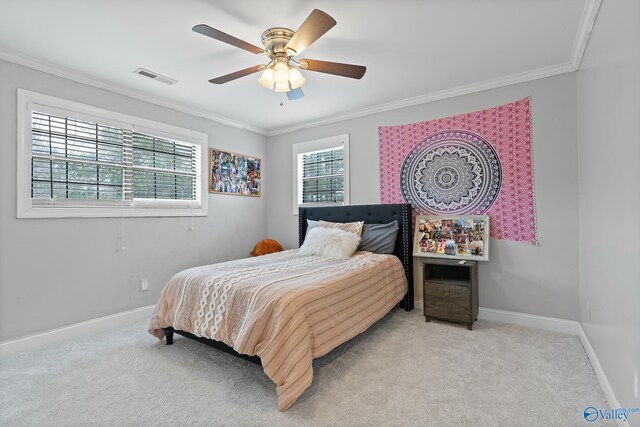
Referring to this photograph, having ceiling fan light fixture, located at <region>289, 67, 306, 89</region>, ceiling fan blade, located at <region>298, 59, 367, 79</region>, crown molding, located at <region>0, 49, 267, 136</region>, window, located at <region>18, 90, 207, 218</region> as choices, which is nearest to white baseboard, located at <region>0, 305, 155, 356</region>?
window, located at <region>18, 90, 207, 218</region>

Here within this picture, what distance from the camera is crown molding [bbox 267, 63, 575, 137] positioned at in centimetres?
285

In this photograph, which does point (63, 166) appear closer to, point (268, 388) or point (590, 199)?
point (268, 388)

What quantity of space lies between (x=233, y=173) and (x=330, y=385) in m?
3.31

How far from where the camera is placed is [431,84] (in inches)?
127

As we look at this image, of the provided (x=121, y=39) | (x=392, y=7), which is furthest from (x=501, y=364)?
(x=121, y=39)

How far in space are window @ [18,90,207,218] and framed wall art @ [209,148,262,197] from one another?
0.19 metres

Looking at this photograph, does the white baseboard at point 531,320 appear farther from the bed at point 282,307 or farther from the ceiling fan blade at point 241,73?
the ceiling fan blade at point 241,73

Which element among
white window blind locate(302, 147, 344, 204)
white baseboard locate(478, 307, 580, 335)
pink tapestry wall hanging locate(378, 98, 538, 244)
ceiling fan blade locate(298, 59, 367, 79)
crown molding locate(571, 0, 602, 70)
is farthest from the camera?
white window blind locate(302, 147, 344, 204)

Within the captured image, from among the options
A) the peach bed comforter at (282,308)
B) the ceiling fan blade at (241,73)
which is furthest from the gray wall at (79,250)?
the ceiling fan blade at (241,73)

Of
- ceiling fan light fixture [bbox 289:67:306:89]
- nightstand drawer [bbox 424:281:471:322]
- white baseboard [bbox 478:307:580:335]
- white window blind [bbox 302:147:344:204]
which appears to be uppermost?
ceiling fan light fixture [bbox 289:67:306:89]

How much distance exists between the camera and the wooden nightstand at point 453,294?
9.39ft

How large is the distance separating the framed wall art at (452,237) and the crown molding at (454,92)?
1380 millimetres
